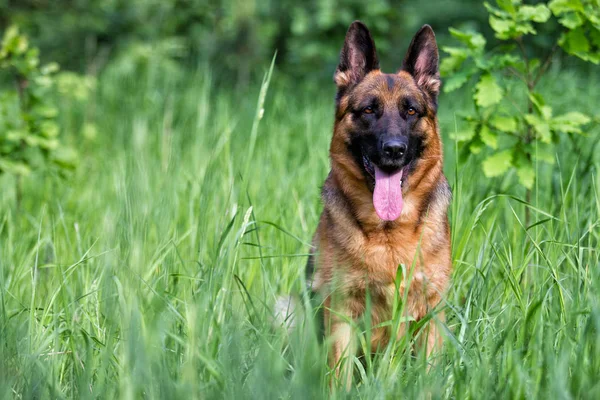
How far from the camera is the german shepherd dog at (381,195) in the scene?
3100 mm

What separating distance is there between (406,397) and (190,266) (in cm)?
162

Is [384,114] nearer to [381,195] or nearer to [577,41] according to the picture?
[381,195]

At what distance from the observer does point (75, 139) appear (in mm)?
7457

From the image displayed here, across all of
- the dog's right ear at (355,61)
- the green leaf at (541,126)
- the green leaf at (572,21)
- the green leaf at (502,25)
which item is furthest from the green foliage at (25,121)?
the green leaf at (572,21)

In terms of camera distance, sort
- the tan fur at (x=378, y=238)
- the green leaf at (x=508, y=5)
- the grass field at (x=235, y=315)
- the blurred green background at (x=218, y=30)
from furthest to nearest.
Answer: the blurred green background at (x=218, y=30) < the green leaf at (x=508, y=5) < the tan fur at (x=378, y=238) < the grass field at (x=235, y=315)

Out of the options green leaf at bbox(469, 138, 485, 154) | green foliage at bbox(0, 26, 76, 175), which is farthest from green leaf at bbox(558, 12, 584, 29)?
green foliage at bbox(0, 26, 76, 175)

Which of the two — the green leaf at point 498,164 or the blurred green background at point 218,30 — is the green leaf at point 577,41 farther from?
the blurred green background at point 218,30

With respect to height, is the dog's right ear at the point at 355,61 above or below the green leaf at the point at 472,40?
below

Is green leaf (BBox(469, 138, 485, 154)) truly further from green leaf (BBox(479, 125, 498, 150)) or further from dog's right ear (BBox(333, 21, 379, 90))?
dog's right ear (BBox(333, 21, 379, 90))

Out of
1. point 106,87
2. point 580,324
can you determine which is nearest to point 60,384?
point 580,324

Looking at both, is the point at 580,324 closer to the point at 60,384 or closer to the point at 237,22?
the point at 60,384

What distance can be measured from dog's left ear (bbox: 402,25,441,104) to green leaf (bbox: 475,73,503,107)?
0.29 m

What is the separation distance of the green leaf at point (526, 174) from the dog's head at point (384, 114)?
73 cm

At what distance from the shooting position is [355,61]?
3680 millimetres
